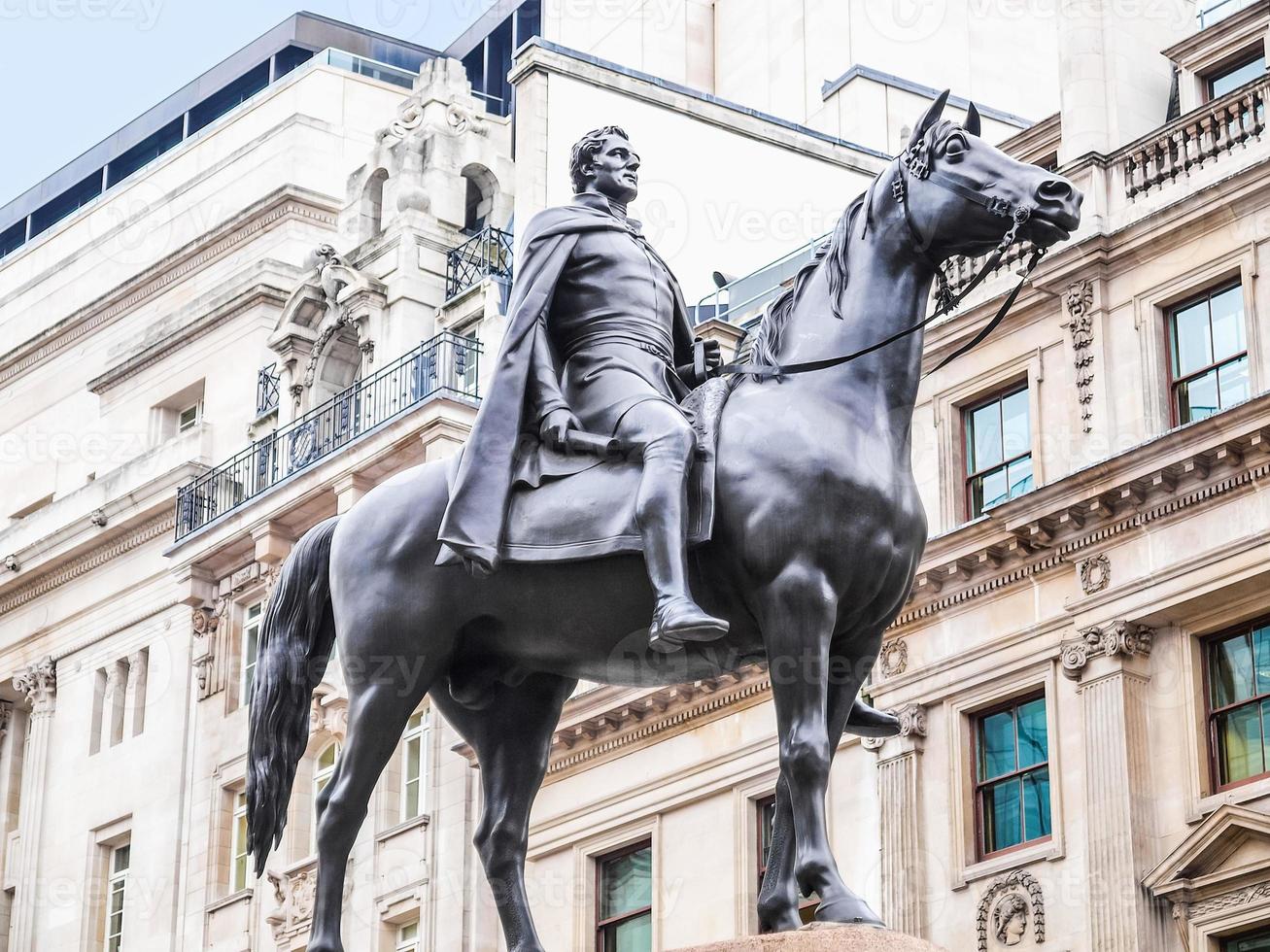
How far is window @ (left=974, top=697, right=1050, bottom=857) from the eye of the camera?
2975 cm

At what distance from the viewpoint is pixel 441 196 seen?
1842 inches

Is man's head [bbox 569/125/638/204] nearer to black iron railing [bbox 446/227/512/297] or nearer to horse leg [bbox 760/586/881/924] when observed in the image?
horse leg [bbox 760/586/881/924]

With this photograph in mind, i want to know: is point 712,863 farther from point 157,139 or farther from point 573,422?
point 157,139

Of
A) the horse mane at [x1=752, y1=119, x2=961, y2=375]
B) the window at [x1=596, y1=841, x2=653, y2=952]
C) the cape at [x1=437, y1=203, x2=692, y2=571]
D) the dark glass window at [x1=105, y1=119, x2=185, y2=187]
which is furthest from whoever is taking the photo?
the dark glass window at [x1=105, y1=119, x2=185, y2=187]

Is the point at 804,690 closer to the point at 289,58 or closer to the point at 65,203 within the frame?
the point at 289,58

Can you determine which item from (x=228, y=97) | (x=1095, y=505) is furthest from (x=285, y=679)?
(x=228, y=97)

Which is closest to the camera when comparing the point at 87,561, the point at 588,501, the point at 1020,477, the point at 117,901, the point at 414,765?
the point at 588,501

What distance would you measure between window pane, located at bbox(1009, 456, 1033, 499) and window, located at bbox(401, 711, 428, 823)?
38.6ft

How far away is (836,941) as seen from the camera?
938 centimetres

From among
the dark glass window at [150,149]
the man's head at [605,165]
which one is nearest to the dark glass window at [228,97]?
the dark glass window at [150,149]

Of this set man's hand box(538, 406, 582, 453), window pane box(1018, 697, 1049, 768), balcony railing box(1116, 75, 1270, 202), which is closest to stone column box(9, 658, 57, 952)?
window pane box(1018, 697, 1049, 768)

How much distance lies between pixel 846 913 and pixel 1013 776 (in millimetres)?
20724

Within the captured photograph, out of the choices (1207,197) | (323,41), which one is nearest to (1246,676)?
(1207,197)

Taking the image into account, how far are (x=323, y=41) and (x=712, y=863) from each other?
95.5 feet
